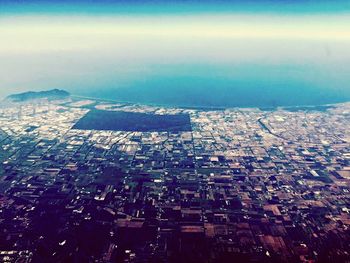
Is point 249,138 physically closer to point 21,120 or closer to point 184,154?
point 184,154

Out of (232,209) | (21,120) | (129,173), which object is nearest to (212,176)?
(232,209)

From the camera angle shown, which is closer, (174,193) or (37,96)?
(174,193)

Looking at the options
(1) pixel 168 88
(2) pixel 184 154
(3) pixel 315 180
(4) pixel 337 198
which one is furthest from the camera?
(1) pixel 168 88

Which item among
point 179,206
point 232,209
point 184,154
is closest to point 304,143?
point 184,154

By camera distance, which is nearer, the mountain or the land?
the land

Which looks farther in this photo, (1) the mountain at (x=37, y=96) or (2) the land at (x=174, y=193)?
(1) the mountain at (x=37, y=96)

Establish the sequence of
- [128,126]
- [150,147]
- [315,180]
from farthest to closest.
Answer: [128,126] → [150,147] → [315,180]

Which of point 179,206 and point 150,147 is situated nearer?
point 179,206
